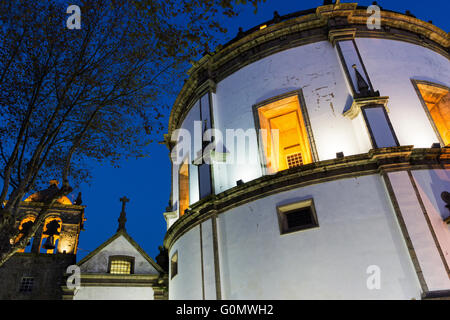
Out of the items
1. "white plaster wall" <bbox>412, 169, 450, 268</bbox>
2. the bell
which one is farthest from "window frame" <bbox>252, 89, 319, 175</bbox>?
the bell

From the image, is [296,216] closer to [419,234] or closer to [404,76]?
[419,234]

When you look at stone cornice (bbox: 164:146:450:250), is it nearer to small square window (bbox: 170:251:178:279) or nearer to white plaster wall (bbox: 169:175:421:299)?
white plaster wall (bbox: 169:175:421:299)

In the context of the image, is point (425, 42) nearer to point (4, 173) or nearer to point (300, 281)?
point (300, 281)

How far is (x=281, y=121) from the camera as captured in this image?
16641 millimetres

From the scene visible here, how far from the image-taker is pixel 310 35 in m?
15.6

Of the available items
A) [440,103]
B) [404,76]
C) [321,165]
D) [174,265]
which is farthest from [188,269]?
[440,103]

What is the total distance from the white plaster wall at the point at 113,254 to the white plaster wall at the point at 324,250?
9546 mm

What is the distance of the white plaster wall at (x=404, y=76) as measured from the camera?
43.1 ft

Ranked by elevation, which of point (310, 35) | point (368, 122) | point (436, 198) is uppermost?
point (310, 35)

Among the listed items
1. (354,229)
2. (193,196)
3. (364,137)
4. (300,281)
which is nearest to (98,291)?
(193,196)

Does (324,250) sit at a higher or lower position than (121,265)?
lower

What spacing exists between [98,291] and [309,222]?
44.5 feet

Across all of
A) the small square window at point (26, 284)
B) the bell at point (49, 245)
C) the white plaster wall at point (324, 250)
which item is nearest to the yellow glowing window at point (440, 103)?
the white plaster wall at point (324, 250)

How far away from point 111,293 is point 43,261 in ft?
19.5
